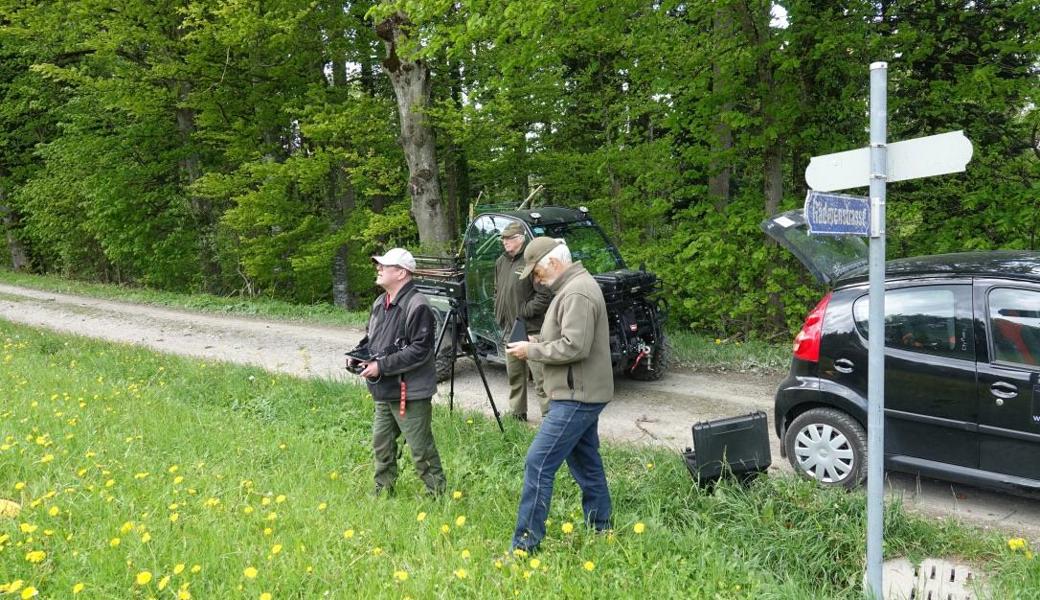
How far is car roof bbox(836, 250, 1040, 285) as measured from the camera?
463cm

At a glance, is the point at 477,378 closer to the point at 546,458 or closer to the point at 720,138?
the point at 720,138

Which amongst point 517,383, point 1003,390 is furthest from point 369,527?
point 1003,390

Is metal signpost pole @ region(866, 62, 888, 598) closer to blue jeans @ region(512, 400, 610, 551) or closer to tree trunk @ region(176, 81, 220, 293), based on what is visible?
blue jeans @ region(512, 400, 610, 551)

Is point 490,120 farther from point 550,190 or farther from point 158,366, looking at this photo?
point 158,366

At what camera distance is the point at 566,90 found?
13.8 m

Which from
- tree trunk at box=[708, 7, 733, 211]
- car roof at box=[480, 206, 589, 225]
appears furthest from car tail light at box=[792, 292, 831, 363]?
tree trunk at box=[708, 7, 733, 211]

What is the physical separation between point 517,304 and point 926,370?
336cm

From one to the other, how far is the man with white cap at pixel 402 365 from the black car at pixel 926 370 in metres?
2.68

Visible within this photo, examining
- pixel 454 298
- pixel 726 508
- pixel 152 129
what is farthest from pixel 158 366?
pixel 152 129

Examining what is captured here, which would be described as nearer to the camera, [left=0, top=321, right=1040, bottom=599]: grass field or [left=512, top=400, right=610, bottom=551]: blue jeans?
[left=0, top=321, right=1040, bottom=599]: grass field

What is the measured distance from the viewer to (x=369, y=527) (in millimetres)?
4375

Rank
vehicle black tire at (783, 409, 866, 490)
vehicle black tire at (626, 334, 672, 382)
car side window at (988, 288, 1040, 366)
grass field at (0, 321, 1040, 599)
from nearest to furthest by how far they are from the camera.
A: grass field at (0, 321, 1040, 599) < car side window at (988, 288, 1040, 366) < vehicle black tire at (783, 409, 866, 490) < vehicle black tire at (626, 334, 672, 382)

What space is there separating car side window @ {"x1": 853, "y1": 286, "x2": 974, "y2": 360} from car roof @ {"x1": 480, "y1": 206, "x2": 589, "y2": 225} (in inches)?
159

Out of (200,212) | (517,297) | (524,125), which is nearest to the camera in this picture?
(517,297)
